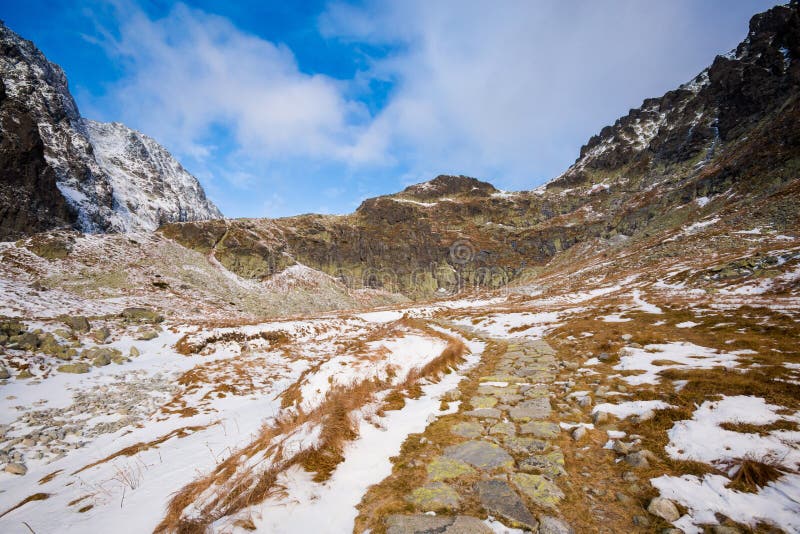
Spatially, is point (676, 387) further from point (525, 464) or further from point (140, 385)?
point (140, 385)

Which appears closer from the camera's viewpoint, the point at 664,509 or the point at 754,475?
the point at 664,509

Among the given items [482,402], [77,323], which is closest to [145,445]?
[482,402]

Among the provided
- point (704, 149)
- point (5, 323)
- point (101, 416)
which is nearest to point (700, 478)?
point (101, 416)

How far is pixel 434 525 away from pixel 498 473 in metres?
1.44

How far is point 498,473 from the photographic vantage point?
4.23m

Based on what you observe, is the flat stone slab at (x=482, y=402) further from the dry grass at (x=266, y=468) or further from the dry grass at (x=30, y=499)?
the dry grass at (x=30, y=499)

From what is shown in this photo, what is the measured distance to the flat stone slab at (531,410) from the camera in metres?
6.07

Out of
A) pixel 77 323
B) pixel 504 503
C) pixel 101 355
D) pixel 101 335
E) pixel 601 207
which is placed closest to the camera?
pixel 504 503

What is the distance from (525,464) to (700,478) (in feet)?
6.34

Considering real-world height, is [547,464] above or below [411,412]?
below

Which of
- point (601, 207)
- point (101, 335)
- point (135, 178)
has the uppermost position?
point (135, 178)

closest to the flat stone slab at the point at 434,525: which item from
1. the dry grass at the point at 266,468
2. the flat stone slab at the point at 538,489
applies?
the flat stone slab at the point at 538,489

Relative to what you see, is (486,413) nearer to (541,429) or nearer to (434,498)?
(541,429)

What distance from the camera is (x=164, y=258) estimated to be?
46688 mm
